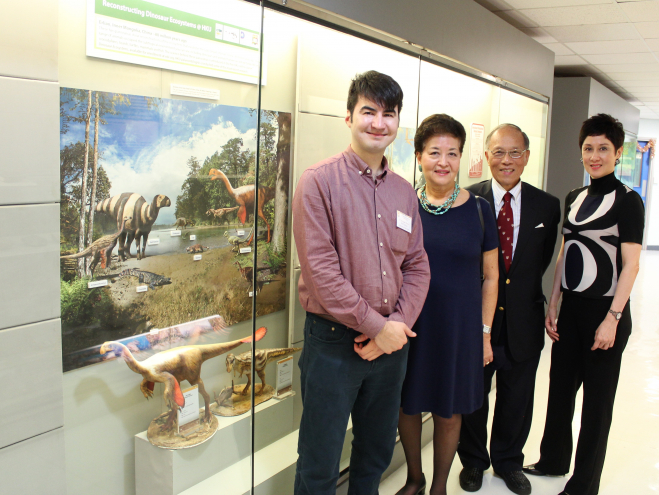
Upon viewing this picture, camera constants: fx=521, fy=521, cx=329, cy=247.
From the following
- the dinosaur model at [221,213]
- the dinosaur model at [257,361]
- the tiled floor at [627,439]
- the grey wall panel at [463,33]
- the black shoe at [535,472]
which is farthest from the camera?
the black shoe at [535,472]

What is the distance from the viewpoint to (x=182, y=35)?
5.89ft

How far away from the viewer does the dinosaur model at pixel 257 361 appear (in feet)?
6.94

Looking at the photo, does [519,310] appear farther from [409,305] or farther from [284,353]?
[284,353]

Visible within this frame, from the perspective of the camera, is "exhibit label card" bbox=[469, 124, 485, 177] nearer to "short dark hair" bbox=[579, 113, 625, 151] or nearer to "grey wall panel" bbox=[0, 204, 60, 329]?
"short dark hair" bbox=[579, 113, 625, 151]

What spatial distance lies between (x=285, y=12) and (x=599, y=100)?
23.2 ft

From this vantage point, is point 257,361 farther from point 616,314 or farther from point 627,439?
point 627,439

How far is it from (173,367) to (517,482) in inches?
80.7

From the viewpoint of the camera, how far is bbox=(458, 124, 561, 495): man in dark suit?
8.64ft

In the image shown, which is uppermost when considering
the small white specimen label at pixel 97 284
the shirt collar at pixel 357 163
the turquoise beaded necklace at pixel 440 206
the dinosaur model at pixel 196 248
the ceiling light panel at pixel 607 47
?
the ceiling light panel at pixel 607 47

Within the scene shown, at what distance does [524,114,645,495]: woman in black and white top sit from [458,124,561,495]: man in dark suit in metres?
0.13

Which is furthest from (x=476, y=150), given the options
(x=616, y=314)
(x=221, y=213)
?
(x=221, y=213)

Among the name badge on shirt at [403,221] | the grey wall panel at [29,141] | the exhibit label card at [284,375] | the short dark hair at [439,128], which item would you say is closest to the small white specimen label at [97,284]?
the grey wall panel at [29,141]

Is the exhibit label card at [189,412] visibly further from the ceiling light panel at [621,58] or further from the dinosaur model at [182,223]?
the ceiling light panel at [621,58]

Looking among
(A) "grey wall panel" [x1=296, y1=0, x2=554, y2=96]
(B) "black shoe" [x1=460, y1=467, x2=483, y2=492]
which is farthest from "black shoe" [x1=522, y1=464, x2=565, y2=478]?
(A) "grey wall panel" [x1=296, y1=0, x2=554, y2=96]
